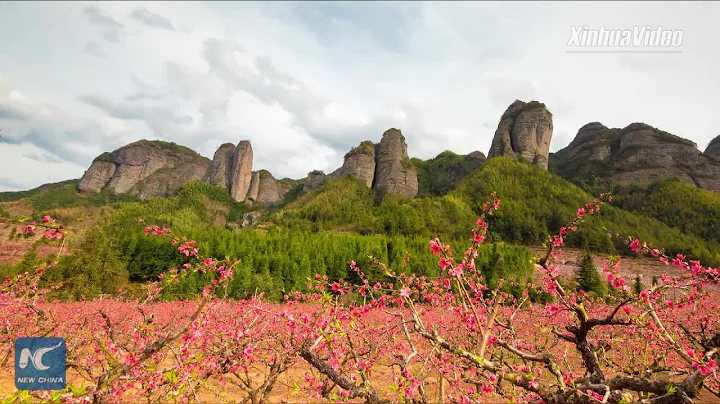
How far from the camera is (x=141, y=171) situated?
110 m

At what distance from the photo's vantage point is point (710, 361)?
110 inches

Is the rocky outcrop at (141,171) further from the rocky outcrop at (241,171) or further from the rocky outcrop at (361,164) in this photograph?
the rocky outcrop at (361,164)

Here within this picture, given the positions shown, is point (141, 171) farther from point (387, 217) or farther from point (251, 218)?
point (387, 217)

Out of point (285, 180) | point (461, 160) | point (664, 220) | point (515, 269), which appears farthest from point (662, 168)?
point (285, 180)

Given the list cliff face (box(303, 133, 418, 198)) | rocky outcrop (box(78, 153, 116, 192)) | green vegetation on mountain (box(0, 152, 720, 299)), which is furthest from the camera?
rocky outcrop (box(78, 153, 116, 192))

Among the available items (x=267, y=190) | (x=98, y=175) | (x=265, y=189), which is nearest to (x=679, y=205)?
(x=267, y=190)

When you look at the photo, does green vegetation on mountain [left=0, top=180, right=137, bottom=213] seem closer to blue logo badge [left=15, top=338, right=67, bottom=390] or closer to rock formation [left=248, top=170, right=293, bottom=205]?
rock formation [left=248, top=170, right=293, bottom=205]

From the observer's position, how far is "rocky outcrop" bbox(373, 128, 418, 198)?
288 feet

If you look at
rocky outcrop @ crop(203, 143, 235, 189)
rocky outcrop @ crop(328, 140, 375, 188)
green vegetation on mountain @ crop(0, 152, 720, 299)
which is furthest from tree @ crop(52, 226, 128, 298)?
rocky outcrop @ crop(203, 143, 235, 189)

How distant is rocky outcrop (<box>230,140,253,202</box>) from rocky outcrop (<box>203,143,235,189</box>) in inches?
80.0

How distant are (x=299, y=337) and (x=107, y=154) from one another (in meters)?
133

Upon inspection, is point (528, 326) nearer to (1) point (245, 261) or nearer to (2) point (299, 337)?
(2) point (299, 337)

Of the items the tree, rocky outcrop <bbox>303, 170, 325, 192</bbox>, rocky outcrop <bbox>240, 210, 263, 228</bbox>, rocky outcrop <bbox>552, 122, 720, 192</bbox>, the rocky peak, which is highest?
the rocky peak

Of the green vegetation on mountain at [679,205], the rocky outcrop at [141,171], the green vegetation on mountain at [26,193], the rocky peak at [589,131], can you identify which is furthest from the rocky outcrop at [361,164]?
the green vegetation on mountain at [26,193]
